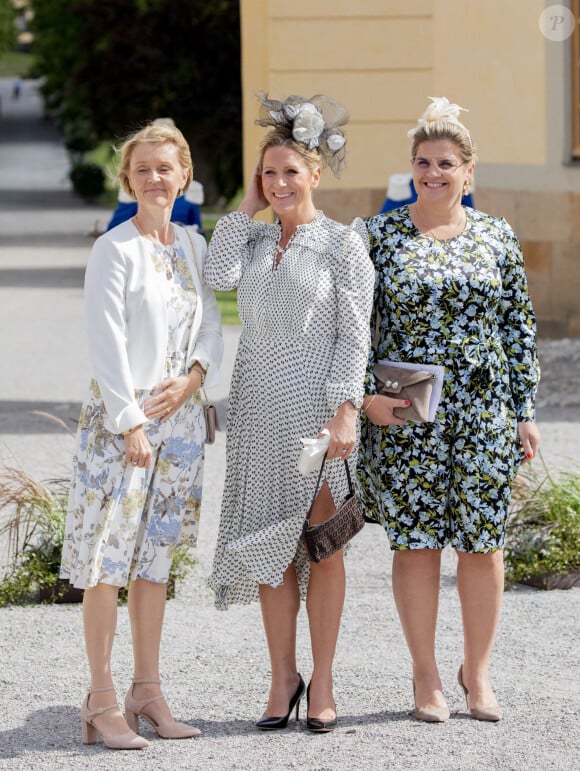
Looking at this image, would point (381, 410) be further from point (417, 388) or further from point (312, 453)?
point (312, 453)

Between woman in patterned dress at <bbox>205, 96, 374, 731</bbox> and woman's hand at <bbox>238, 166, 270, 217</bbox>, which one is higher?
Result: woman's hand at <bbox>238, 166, 270, 217</bbox>

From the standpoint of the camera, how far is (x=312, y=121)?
4.48 m

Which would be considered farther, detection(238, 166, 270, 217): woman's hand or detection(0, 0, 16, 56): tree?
detection(0, 0, 16, 56): tree

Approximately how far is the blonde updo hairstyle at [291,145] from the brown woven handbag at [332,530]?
2.99ft

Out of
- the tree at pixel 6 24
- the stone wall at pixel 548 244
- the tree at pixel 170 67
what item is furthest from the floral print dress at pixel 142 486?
the tree at pixel 6 24

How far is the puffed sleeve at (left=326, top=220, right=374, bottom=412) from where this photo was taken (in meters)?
4.37

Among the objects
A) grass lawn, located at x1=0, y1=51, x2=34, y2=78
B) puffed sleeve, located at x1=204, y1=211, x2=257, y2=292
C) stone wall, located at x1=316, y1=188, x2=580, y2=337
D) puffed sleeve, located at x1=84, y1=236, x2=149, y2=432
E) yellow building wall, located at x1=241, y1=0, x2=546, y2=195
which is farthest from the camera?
grass lawn, located at x1=0, y1=51, x2=34, y2=78

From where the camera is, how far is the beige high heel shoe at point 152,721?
4469 mm

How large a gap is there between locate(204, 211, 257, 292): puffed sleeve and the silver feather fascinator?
1.00 ft

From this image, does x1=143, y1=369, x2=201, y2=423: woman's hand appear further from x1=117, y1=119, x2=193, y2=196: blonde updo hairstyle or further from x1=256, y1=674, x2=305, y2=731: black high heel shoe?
x1=256, y1=674, x2=305, y2=731: black high heel shoe

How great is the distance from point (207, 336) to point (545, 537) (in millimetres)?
2340

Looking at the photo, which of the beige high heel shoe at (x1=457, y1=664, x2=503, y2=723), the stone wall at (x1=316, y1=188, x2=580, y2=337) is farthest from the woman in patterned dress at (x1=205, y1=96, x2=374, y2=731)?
the stone wall at (x1=316, y1=188, x2=580, y2=337)

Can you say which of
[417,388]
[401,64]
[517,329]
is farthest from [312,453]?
[401,64]

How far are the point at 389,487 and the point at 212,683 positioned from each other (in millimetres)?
1008
